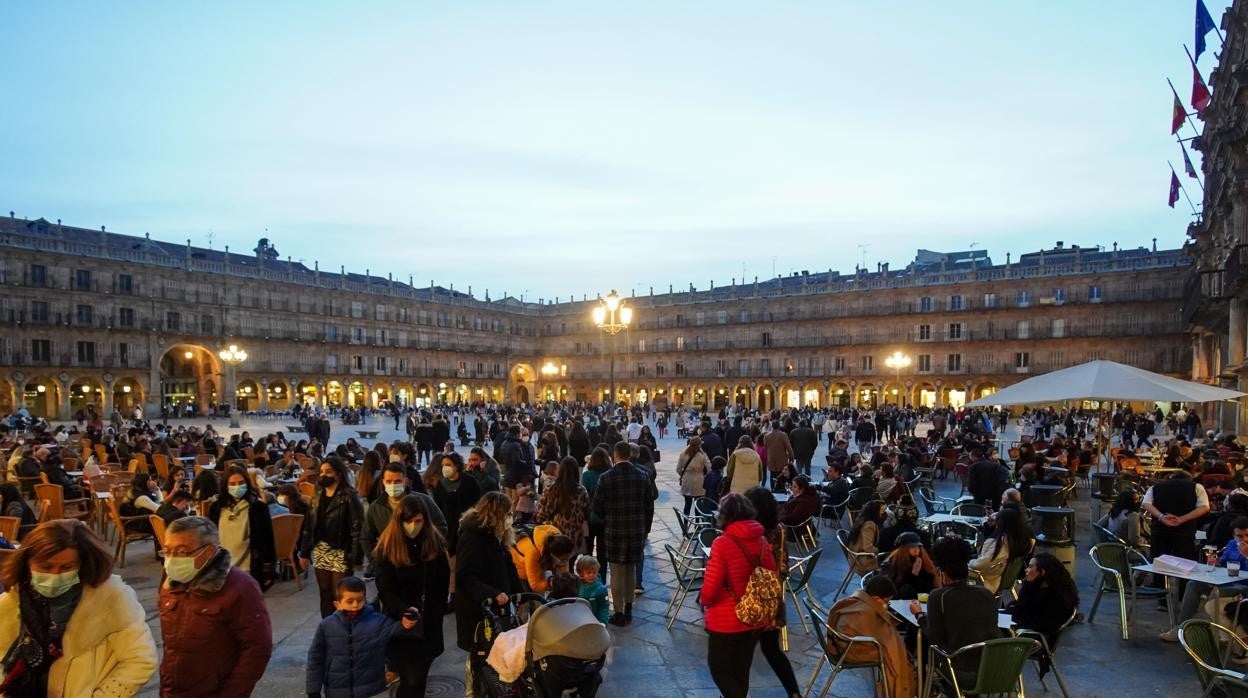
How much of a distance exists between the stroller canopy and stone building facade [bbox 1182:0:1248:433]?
1758 centimetres

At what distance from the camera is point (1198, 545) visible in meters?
6.13

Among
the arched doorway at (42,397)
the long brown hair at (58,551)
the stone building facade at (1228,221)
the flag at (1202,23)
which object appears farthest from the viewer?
the arched doorway at (42,397)

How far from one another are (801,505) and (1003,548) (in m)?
2.10

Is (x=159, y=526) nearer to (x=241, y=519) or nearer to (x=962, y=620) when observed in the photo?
(x=241, y=519)

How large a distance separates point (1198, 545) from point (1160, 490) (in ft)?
1.94

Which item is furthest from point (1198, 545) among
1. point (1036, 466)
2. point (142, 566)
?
point (142, 566)

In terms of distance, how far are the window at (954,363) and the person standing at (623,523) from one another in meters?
46.0

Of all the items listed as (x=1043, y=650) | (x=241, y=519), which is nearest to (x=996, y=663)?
(x=1043, y=650)

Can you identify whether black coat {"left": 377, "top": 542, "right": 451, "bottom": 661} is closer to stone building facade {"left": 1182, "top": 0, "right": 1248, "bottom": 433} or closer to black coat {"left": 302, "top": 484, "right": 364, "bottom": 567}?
black coat {"left": 302, "top": 484, "right": 364, "bottom": 567}

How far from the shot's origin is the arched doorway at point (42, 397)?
39.3 meters

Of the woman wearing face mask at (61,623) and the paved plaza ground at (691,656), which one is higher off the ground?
the woman wearing face mask at (61,623)

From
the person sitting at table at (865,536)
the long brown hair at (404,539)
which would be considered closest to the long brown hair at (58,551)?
the long brown hair at (404,539)

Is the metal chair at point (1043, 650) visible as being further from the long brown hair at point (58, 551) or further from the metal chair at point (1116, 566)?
the long brown hair at point (58, 551)

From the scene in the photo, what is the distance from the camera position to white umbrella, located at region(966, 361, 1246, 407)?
8961 mm
